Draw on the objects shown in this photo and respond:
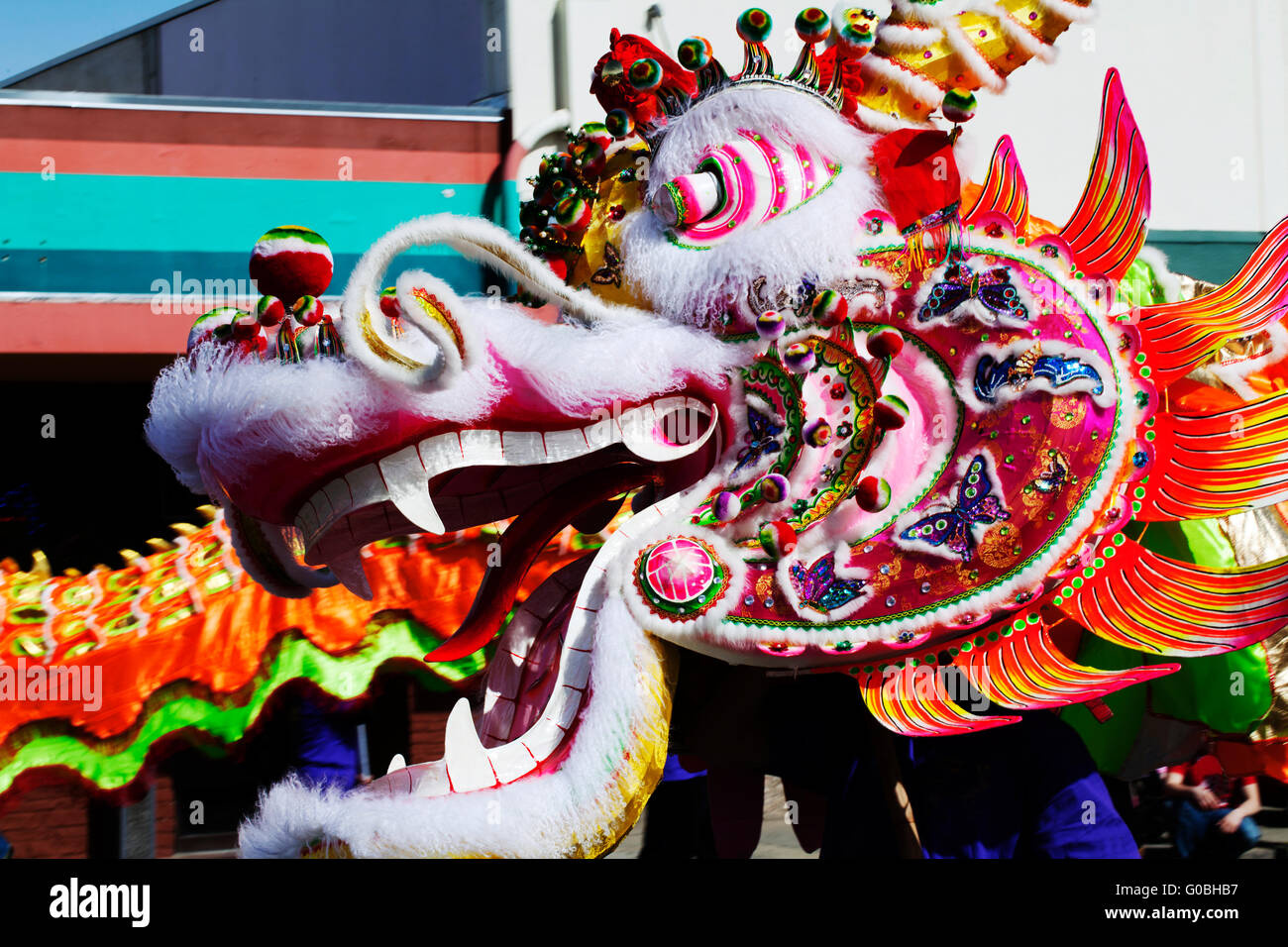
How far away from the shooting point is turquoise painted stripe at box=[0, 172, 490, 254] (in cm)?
482

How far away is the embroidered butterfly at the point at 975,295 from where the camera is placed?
194 centimetres

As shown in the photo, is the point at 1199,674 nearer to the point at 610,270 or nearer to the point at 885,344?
the point at 885,344

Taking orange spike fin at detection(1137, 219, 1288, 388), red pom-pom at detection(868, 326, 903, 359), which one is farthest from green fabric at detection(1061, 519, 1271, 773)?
red pom-pom at detection(868, 326, 903, 359)

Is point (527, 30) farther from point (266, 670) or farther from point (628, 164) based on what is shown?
point (628, 164)

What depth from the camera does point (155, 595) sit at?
3.33 m

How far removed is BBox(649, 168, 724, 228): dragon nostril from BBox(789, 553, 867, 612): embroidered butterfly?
520mm

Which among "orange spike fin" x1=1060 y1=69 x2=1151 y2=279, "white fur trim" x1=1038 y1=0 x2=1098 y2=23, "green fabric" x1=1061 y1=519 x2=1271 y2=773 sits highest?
"white fur trim" x1=1038 y1=0 x2=1098 y2=23

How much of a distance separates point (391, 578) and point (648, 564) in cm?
178

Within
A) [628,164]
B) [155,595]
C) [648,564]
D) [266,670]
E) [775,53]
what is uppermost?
[775,53]

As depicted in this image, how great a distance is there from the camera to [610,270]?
80.7 inches

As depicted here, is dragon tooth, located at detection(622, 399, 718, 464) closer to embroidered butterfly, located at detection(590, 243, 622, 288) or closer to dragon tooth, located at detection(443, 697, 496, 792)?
embroidered butterfly, located at detection(590, 243, 622, 288)

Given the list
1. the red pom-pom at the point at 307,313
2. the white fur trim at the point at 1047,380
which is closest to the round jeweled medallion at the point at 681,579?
the white fur trim at the point at 1047,380

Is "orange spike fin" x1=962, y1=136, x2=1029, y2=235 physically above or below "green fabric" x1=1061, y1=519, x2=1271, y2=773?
above
